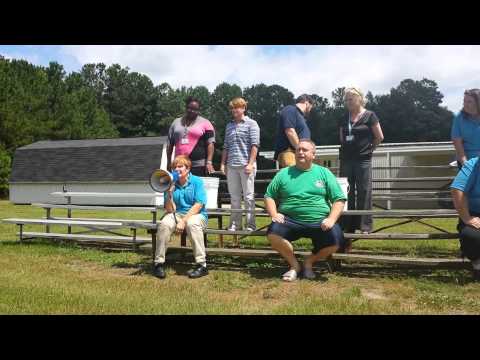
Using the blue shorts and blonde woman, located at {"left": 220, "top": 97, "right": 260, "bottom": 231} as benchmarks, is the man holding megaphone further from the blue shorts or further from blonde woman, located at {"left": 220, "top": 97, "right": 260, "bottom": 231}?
the blue shorts

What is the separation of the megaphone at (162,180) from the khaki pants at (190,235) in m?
0.37

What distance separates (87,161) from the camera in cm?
3070

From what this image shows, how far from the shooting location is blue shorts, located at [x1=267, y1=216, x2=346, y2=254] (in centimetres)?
475

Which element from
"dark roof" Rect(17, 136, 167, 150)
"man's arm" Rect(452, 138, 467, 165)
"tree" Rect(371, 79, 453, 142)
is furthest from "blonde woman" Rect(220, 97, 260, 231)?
"tree" Rect(371, 79, 453, 142)

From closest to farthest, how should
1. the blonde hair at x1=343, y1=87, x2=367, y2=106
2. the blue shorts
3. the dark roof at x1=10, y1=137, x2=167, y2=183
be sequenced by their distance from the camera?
1. the blue shorts
2. the blonde hair at x1=343, y1=87, x2=367, y2=106
3. the dark roof at x1=10, y1=137, x2=167, y2=183

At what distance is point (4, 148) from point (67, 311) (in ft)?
106

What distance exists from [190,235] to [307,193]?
53.2 inches

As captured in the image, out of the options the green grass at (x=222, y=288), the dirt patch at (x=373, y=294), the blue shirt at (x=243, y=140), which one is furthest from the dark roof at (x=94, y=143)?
the dirt patch at (x=373, y=294)

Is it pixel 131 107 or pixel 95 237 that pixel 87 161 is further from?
pixel 131 107

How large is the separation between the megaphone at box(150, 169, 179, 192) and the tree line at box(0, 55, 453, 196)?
29.0 metres

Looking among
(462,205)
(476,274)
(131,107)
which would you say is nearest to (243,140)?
(462,205)

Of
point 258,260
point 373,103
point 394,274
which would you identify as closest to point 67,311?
point 258,260

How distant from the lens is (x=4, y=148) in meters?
32.4
